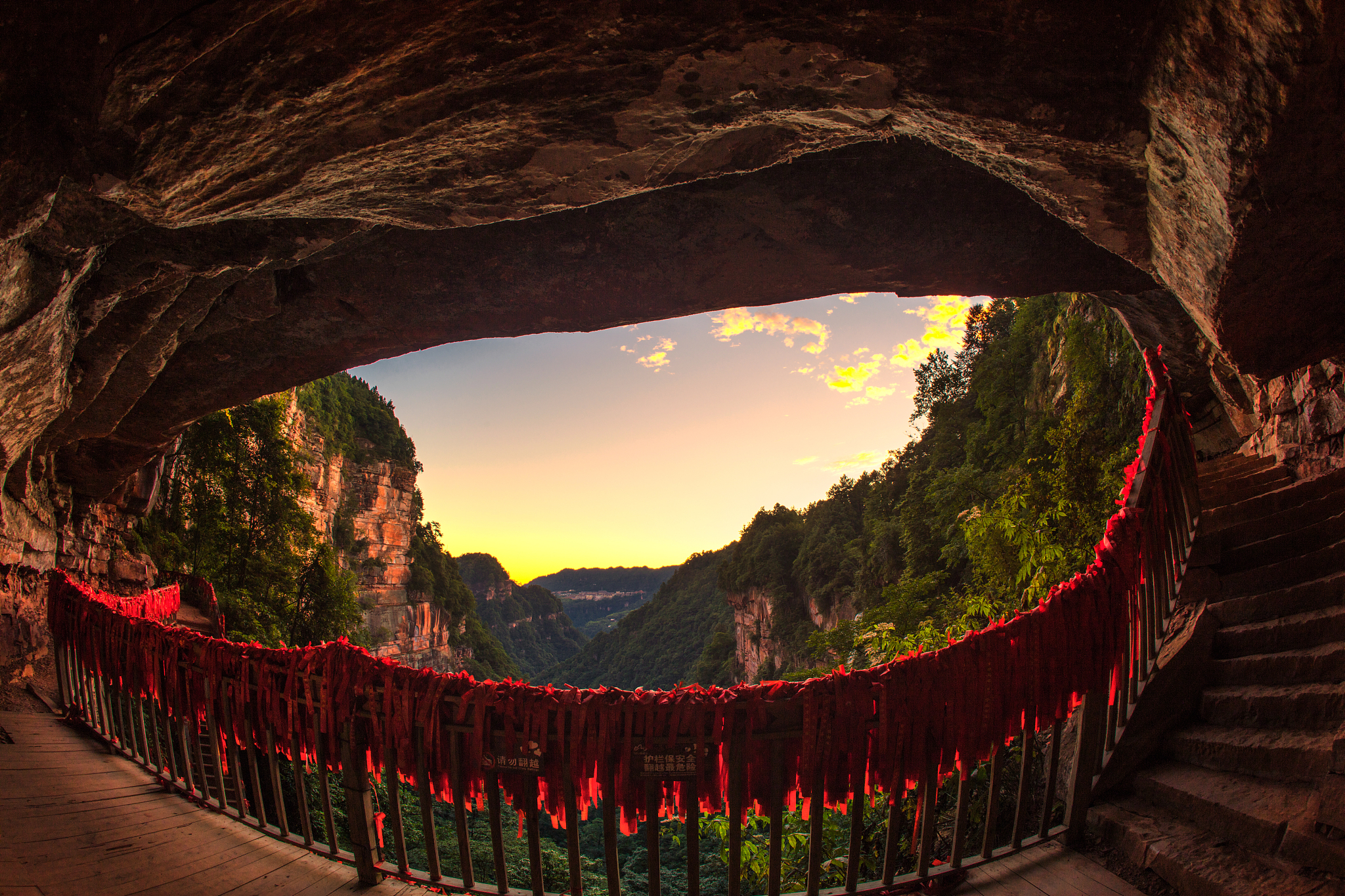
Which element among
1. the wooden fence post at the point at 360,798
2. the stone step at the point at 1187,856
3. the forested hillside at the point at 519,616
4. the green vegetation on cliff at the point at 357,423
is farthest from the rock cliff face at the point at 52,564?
the forested hillside at the point at 519,616

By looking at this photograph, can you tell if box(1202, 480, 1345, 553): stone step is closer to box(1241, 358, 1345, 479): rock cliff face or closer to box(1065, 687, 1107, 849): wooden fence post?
box(1241, 358, 1345, 479): rock cliff face

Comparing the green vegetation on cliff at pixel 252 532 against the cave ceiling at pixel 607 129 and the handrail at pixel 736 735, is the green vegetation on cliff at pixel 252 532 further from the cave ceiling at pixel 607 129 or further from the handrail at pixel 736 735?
the handrail at pixel 736 735

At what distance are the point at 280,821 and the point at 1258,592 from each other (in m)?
5.55

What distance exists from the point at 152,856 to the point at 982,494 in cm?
1453

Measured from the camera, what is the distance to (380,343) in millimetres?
5082

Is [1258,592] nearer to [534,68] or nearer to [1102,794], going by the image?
[1102,794]

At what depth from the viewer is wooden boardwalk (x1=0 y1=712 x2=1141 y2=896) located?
2.39m

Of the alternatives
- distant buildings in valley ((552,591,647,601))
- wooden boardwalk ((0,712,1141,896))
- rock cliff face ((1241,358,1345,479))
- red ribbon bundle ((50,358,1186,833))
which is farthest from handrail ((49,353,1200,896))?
distant buildings in valley ((552,591,647,601))

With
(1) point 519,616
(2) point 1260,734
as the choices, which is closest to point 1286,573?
(2) point 1260,734

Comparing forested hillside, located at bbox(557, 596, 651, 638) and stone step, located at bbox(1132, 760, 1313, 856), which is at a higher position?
stone step, located at bbox(1132, 760, 1313, 856)

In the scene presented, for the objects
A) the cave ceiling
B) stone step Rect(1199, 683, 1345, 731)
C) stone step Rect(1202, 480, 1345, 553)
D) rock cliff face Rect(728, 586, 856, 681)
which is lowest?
rock cliff face Rect(728, 586, 856, 681)

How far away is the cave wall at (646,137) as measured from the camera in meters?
1.80

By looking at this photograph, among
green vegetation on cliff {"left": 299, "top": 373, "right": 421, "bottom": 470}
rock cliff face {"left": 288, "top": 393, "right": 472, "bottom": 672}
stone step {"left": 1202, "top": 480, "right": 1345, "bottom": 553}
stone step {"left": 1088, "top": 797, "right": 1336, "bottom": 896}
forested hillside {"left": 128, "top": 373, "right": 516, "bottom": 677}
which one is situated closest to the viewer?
stone step {"left": 1088, "top": 797, "right": 1336, "bottom": 896}

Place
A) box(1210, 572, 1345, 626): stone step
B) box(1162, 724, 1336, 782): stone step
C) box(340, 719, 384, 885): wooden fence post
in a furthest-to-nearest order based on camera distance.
Answer: box(1210, 572, 1345, 626): stone step < box(340, 719, 384, 885): wooden fence post < box(1162, 724, 1336, 782): stone step
